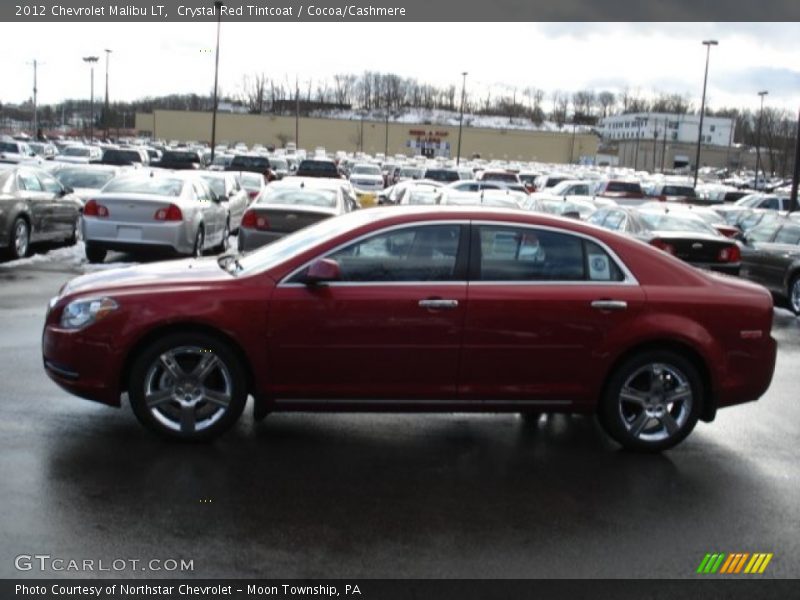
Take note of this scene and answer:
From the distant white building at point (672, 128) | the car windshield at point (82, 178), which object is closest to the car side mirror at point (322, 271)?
the car windshield at point (82, 178)

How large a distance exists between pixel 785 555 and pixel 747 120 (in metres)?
129

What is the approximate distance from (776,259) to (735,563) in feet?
34.8

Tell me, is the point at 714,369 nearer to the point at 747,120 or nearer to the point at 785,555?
the point at 785,555

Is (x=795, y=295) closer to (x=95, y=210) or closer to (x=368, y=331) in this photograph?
(x=368, y=331)

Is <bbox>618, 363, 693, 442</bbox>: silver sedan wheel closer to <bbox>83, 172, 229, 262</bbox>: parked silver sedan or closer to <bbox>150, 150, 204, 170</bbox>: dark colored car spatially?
<bbox>83, 172, 229, 262</bbox>: parked silver sedan

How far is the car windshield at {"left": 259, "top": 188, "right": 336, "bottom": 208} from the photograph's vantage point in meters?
14.1

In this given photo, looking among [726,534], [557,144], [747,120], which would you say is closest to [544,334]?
[726,534]

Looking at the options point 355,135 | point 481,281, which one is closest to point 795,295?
point 481,281

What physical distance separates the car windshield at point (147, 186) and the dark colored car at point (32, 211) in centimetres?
130

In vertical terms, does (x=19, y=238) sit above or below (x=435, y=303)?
below

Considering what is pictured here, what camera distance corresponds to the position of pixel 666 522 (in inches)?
194

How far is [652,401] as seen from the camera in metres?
6.08

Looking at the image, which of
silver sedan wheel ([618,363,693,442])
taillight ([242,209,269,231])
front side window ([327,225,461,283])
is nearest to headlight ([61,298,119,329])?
front side window ([327,225,461,283])

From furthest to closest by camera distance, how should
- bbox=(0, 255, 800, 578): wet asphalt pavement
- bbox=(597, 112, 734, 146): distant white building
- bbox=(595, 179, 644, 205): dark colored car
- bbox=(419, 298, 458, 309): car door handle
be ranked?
1. bbox=(597, 112, 734, 146): distant white building
2. bbox=(595, 179, 644, 205): dark colored car
3. bbox=(419, 298, 458, 309): car door handle
4. bbox=(0, 255, 800, 578): wet asphalt pavement
